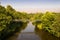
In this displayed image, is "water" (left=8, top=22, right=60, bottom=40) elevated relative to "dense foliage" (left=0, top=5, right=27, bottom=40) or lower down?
lower down

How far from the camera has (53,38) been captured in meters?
17.3

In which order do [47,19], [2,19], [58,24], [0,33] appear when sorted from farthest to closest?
[47,19] → [58,24] → [2,19] → [0,33]

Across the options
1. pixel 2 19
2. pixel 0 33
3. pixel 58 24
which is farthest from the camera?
pixel 58 24

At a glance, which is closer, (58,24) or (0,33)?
(0,33)

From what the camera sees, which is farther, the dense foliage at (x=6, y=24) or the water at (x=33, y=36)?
the water at (x=33, y=36)

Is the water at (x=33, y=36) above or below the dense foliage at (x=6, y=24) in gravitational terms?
below

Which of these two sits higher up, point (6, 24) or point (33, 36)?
point (6, 24)

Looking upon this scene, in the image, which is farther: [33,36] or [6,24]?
[33,36]

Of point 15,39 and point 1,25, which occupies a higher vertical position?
point 1,25

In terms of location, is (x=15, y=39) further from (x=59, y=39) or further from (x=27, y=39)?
(x=59, y=39)

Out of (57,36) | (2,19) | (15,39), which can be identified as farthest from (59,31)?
(2,19)

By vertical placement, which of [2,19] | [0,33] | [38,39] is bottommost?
[38,39]

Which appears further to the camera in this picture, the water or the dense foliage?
the water

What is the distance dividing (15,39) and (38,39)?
257 cm
